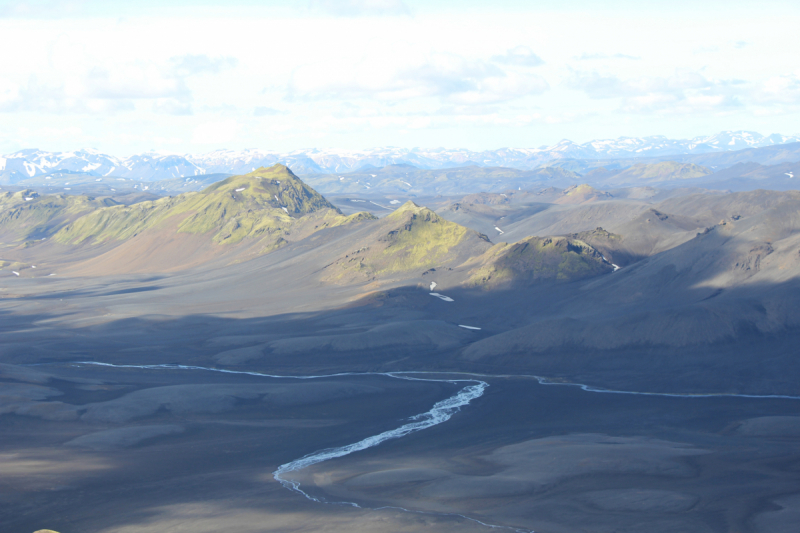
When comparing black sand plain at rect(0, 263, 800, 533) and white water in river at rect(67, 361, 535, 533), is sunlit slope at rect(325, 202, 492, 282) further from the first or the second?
white water in river at rect(67, 361, 535, 533)

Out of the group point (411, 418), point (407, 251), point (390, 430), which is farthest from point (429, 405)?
point (407, 251)

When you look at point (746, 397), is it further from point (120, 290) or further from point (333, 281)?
point (120, 290)

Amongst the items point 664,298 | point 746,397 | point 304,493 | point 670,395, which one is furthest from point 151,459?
point 664,298

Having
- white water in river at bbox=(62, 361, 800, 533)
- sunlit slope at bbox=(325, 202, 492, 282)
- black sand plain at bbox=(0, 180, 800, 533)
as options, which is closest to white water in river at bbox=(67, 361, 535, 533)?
white water in river at bbox=(62, 361, 800, 533)

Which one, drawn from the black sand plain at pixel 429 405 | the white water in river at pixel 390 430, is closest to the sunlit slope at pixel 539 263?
the black sand plain at pixel 429 405

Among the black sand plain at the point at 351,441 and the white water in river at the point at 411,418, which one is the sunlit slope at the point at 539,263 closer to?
the black sand plain at the point at 351,441

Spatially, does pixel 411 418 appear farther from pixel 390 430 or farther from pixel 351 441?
pixel 351 441

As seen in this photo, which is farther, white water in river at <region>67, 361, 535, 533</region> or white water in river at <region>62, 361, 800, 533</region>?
white water in river at <region>62, 361, 800, 533</region>

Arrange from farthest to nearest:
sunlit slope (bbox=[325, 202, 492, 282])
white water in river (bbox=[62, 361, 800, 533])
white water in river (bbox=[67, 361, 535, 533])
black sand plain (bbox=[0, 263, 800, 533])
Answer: sunlit slope (bbox=[325, 202, 492, 282]), white water in river (bbox=[62, 361, 800, 533]), white water in river (bbox=[67, 361, 535, 533]), black sand plain (bbox=[0, 263, 800, 533])
